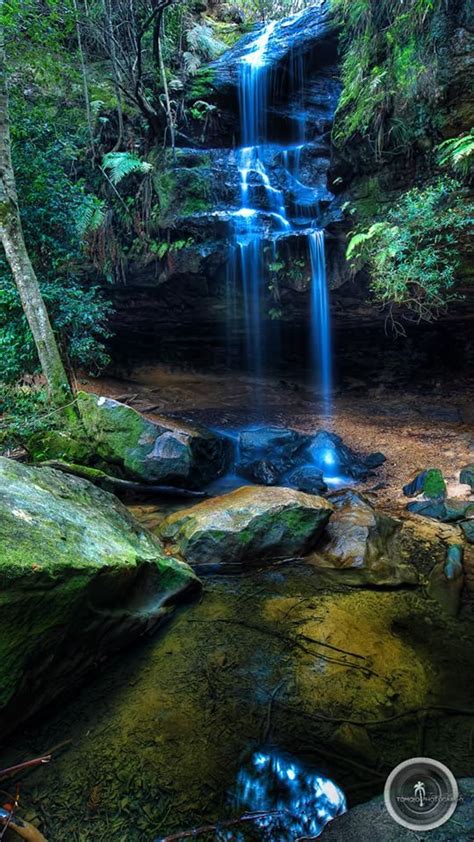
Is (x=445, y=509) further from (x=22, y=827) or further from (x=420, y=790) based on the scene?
(x=22, y=827)

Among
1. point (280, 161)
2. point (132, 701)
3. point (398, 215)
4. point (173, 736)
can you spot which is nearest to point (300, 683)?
point (173, 736)

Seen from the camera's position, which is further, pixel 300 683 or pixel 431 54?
pixel 431 54

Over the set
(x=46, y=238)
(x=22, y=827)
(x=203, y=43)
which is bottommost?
(x=22, y=827)

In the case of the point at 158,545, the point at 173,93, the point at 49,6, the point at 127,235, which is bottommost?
the point at 158,545

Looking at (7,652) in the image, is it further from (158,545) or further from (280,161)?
(280,161)

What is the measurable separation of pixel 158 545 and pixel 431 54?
759cm

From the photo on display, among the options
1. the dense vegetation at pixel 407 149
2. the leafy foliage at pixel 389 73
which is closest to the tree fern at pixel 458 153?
the dense vegetation at pixel 407 149

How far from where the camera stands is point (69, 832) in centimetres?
193

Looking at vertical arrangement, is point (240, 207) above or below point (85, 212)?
above

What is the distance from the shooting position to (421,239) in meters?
6.21

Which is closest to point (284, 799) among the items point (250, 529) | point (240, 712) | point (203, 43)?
point (240, 712)

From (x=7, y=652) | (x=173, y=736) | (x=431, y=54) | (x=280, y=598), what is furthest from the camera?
(x=431, y=54)

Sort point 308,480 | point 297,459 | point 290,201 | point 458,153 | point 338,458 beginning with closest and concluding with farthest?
1. point 458,153
2. point 308,480
3. point 338,458
4. point 297,459
5. point 290,201

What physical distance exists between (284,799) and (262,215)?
9058 mm
